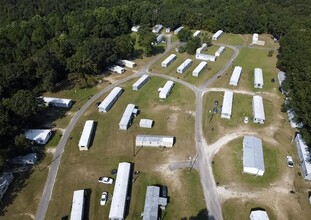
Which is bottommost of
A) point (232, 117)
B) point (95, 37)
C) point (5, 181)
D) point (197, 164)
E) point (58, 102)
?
point (232, 117)

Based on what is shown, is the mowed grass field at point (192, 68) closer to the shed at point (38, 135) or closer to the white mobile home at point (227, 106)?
the white mobile home at point (227, 106)

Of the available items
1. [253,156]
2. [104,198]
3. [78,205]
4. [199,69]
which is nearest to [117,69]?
[199,69]

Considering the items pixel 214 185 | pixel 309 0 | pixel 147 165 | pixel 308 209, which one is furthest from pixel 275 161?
pixel 309 0

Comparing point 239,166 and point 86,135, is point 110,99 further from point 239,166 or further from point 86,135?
point 239,166

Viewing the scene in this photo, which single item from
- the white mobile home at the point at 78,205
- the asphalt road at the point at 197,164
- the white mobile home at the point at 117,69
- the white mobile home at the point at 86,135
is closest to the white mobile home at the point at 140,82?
the asphalt road at the point at 197,164

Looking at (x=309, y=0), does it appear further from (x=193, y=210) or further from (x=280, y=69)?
(x=193, y=210)

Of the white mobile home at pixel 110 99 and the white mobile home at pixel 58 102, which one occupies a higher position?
the white mobile home at pixel 58 102
